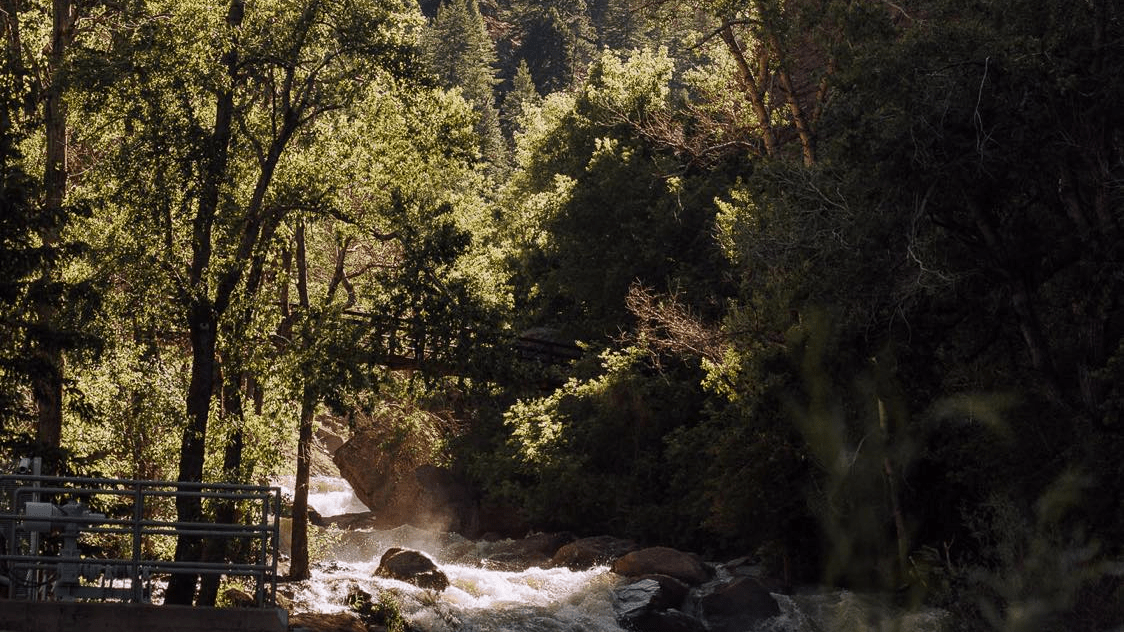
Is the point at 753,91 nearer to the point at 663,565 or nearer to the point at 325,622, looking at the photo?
the point at 663,565

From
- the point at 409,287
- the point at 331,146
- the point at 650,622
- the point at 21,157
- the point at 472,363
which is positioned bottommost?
the point at 650,622

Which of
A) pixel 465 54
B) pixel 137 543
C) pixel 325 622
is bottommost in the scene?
pixel 325 622

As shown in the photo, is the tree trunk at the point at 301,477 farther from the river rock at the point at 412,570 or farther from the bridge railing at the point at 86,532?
the bridge railing at the point at 86,532

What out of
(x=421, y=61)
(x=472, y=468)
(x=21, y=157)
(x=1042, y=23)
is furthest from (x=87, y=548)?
(x=472, y=468)

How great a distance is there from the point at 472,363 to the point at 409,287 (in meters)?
1.65

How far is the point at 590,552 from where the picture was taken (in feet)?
105

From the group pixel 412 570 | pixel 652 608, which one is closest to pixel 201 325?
pixel 412 570

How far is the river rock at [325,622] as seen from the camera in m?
21.0

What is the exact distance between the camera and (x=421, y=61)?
23.2 metres

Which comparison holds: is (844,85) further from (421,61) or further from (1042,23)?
(421,61)

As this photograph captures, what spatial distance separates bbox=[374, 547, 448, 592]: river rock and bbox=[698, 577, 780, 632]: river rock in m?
5.94

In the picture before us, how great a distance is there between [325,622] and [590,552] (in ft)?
36.1

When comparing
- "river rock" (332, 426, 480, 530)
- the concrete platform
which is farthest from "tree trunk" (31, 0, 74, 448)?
"river rock" (332, 426, 480, 530)

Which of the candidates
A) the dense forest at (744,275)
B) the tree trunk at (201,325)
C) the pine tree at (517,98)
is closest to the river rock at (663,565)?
the dense forest at (744,275)
